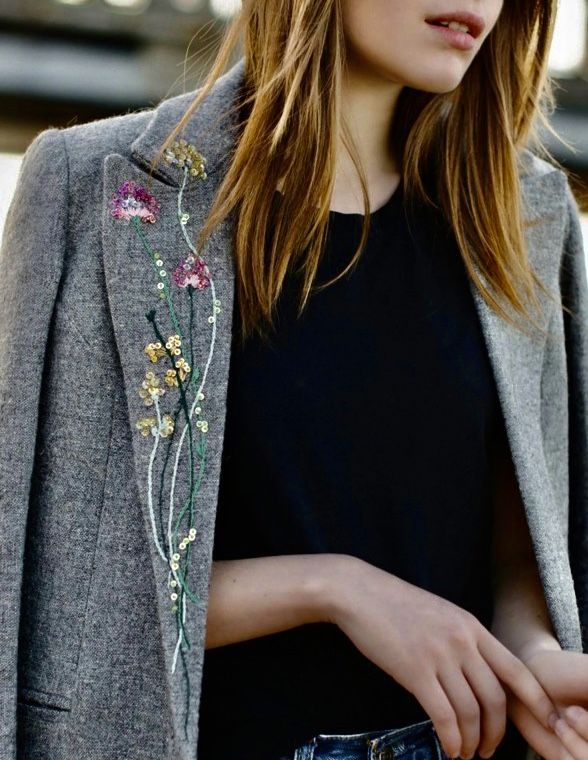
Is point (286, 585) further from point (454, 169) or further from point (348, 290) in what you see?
point (454, 169)

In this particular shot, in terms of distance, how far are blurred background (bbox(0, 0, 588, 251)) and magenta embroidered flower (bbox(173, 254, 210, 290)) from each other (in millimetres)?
4949

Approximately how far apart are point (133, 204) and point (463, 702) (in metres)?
0.61

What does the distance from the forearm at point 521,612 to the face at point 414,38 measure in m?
0.57

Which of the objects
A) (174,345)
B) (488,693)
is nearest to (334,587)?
(488,693)

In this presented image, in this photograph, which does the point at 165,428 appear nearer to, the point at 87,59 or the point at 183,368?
the point at 183,368

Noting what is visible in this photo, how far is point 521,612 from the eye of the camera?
1336 mm

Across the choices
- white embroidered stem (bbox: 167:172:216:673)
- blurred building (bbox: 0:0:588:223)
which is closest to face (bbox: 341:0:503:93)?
white embroidered stem (bbox: 167:172:216:673)

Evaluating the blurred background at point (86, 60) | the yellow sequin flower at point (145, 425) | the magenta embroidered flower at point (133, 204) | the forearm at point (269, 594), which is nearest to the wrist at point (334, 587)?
the forearm at point (269, 594)

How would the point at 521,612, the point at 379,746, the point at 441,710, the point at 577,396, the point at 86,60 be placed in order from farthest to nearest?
the point at 86,60
the point at 577,396
the point at 521,612
the point at 379,746
the point at 441,710

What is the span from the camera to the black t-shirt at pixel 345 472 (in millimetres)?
1208

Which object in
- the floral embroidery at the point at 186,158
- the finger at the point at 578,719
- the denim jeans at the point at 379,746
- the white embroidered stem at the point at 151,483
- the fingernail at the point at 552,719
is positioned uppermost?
the floral embroidery at the point at 186,158

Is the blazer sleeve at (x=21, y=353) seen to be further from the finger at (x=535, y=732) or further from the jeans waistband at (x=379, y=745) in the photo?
the finger at (x=535, y=732)

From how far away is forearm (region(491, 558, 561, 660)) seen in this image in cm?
129

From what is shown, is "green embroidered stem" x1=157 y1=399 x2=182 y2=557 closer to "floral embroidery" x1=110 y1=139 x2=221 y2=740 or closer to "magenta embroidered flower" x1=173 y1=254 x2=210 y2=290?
"floral embroidery" x1=110 y1=139 x2=221 y2=740
